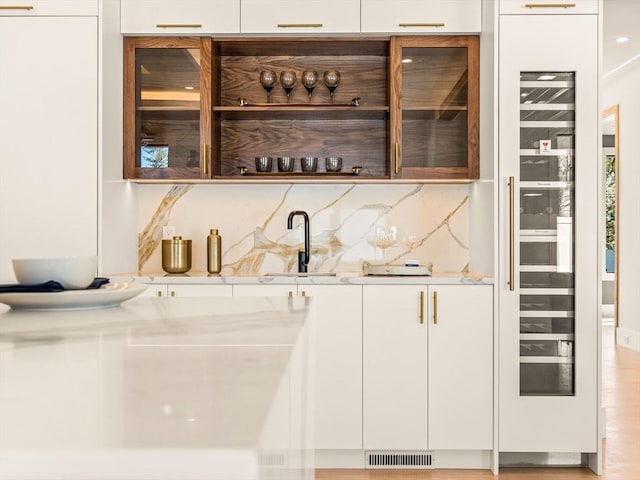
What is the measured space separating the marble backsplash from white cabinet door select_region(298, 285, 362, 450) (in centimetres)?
60

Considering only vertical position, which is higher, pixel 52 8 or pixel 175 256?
pixel 52 8

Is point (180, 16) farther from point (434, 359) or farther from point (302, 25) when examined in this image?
point (434, 359)

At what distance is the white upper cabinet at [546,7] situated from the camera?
320cm

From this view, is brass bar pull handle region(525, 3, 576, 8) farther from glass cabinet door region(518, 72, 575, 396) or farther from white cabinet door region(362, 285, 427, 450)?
white cabinet door region(362, 285, 427, 450)

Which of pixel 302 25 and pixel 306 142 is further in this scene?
pixel 306 142

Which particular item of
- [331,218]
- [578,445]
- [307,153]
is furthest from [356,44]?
[578,445]

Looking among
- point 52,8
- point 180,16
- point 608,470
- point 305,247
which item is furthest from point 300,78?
point 608,470

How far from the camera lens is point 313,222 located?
12.6ft

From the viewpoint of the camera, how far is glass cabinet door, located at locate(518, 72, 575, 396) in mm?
3203

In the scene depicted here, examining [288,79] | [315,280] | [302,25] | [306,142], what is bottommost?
[315,280]

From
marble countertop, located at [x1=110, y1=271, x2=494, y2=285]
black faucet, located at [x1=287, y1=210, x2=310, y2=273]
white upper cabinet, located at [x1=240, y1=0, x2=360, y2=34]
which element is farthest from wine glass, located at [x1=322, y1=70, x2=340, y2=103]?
marble countertop, located at [x1=110, y1=271, x2=494, y2=285]

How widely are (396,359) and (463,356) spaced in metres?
0.32

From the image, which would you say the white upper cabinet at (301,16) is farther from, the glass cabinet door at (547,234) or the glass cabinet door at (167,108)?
the glass cabinet door at (547,234)

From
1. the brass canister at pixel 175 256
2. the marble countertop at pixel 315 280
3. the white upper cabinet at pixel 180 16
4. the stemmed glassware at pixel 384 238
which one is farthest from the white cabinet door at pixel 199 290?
the white upper cabinet at pixel 180 16
